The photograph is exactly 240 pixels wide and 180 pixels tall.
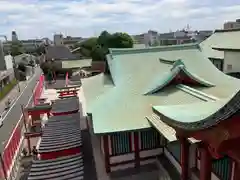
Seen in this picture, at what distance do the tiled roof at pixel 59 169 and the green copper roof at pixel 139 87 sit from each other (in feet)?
7.10

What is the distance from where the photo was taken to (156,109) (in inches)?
231

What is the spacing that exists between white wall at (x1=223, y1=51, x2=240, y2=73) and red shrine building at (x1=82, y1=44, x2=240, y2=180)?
7.20m

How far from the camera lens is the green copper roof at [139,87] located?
10555 millimetres

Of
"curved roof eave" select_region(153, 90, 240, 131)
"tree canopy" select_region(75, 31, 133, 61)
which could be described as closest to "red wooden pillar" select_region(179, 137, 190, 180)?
"curved roof eave" select_region(153, 90, 240, 131)

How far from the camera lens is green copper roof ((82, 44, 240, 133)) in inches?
416

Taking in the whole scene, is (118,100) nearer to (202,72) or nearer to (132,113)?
(132,113)

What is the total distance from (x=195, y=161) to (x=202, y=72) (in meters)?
6.74

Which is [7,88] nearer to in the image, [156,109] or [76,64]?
[76,64]

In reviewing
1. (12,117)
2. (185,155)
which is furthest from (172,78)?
(12,117)

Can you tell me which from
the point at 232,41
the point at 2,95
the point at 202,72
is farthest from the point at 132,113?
the point at 2,95

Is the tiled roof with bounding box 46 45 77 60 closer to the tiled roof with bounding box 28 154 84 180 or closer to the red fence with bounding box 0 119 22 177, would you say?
the red fence with bounding box 0 119 22 177

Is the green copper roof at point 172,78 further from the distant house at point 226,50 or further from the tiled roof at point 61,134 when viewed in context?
the distant house at point 226,50

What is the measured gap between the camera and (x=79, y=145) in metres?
12.4

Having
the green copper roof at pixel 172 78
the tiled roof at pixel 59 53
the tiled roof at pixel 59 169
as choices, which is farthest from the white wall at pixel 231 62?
the tiled roof at pixel 59 53
